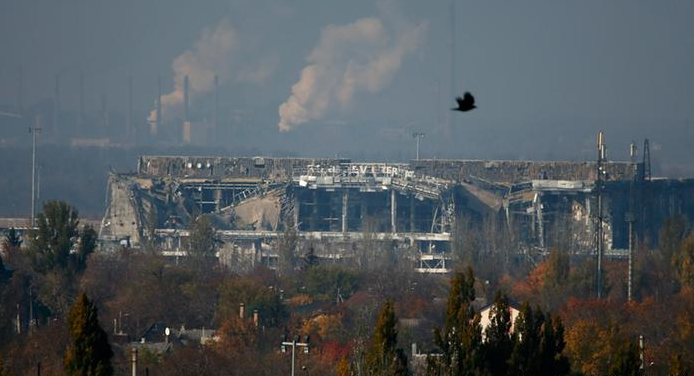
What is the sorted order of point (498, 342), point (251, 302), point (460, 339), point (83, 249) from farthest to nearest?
point (83, 249), point (251, 302), point (498, 342), point (460, 339)

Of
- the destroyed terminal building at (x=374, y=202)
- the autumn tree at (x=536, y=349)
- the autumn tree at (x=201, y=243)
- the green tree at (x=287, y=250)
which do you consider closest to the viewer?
the autumn tree at (x=536, y=349)

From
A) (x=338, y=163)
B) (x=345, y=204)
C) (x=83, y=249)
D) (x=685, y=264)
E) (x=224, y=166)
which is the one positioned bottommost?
(x=685, y=264)

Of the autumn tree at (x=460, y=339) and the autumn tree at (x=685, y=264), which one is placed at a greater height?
the autumn tree at (x=685, y=264)

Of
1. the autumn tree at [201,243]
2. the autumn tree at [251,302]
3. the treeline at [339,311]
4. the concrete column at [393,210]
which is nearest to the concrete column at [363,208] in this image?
the concrete column at [393,210]

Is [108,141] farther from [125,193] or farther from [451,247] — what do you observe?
[451,247]

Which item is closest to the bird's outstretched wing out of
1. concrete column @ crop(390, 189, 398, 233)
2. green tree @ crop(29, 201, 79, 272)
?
green tree @ crop(29, 201, 79, 272)

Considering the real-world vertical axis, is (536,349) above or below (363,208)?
below

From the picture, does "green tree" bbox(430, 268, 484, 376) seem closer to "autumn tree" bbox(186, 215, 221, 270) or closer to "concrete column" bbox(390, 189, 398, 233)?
"autumn tree" bbox(186, 215, 221, 270)

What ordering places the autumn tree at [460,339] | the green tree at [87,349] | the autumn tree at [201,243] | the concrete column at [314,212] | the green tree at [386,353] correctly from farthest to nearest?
the concrete column at [314,212] < the autumn tree at [201,243] < the autumn tree at [460,339] < the green tree at [386,353] < the green tree at [87,349]

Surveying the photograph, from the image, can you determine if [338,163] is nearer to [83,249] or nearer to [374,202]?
[374,202]

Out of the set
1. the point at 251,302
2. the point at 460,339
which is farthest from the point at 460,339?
the point at 251,302

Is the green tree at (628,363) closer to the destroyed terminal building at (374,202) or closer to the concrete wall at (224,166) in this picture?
the destroyed terminal building at (374,202)
